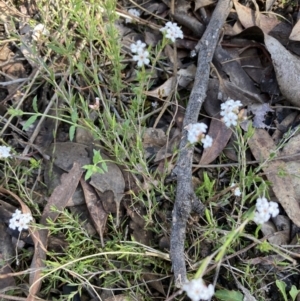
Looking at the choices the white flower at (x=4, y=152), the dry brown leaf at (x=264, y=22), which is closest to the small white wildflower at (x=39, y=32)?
the white flower at (x=4, y=152)

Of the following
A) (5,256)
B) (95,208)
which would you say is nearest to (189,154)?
(95,208)

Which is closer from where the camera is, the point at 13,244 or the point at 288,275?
the point at 288,275

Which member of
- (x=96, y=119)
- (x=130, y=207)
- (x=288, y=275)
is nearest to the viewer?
(x=288, y=275)

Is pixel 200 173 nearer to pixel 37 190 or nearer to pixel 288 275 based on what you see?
pixel 288 275

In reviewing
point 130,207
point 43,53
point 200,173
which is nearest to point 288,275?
Result: point 200,173

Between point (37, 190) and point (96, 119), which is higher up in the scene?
point (96, 119)

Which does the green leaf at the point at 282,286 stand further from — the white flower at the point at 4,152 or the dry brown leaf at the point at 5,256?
the white flower at the point at 4,152
